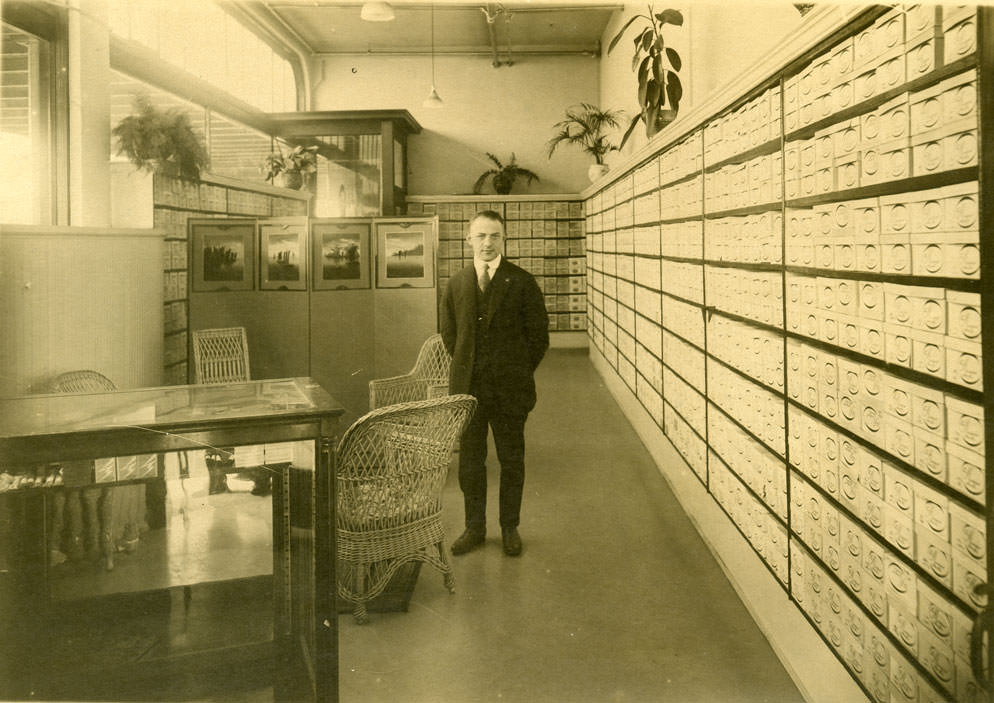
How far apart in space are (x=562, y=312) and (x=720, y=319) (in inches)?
268

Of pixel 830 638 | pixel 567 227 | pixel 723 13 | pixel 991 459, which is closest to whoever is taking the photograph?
pixel 991 459

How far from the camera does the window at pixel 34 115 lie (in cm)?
441

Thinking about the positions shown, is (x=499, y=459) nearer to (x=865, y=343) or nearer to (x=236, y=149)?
(x=865, y=343)

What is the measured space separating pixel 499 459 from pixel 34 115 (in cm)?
368

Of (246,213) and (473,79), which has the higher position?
(473,79)

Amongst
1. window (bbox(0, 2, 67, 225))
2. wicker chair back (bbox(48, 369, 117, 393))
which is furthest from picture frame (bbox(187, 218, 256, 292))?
wicker chair back (bbox(48, 369, 117, 393))

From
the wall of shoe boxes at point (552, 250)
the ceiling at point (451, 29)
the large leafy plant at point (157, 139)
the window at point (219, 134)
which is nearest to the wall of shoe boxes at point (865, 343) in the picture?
the large leafy plant at point (157, 139)

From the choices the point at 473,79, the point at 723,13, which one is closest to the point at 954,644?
the point at 723,13

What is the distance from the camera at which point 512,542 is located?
10.2ft

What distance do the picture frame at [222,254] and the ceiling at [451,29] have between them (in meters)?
4.25

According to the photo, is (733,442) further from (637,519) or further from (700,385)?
(637,519)

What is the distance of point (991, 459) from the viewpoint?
1.25 m

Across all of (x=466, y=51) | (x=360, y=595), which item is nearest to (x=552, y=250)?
(x=466, y=51)

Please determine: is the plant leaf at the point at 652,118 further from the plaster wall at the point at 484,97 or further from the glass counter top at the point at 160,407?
the plaster wall at the point at 484,97
